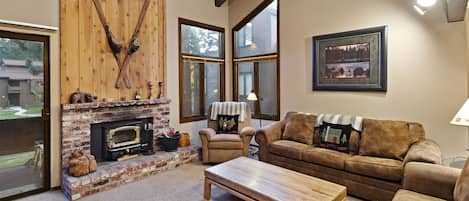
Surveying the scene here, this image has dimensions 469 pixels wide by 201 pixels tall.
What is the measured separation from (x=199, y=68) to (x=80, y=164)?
2.99 metres

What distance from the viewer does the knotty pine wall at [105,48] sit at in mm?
3924

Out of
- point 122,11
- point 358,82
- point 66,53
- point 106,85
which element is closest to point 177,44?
point 122,11

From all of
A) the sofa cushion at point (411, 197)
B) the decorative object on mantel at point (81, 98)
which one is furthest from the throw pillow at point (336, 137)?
the decorative object on mantel at point (81, 98)

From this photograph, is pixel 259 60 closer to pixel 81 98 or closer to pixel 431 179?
pixel 81 98

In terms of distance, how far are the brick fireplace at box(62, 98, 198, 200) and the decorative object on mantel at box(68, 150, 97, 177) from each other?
0.08 metres

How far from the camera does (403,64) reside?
12.8 ft

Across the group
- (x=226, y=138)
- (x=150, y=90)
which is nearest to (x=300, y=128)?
(x=226, y=138)

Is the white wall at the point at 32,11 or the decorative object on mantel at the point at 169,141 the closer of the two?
the white wall at the point at 32,11

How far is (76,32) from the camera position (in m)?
4.01

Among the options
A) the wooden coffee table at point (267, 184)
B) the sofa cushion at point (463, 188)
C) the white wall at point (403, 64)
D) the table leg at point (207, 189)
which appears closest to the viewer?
the sofa cushion at point (463, 188)

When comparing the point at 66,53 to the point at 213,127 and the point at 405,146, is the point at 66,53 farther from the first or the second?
the point at 405,146

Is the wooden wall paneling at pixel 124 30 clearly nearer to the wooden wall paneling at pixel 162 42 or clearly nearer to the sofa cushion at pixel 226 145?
the wooden wall paneling at pixel 162 42

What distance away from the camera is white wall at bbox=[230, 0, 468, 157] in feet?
11.6

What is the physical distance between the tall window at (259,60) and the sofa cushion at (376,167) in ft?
7.13
